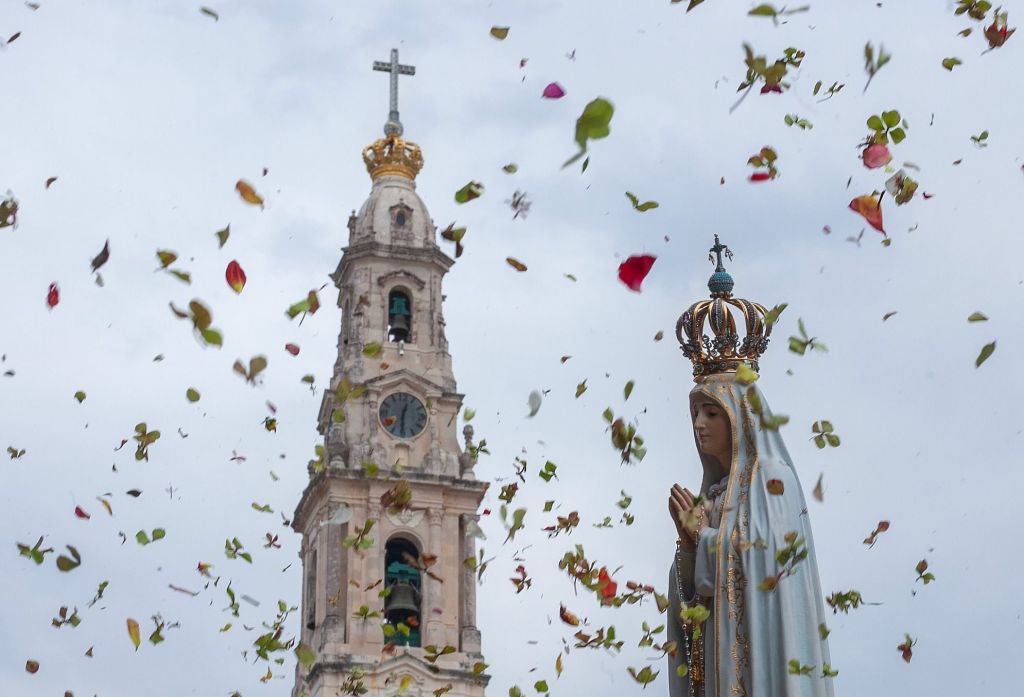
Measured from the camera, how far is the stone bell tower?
165 ft

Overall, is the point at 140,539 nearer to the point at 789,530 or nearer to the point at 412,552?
the point at 789,530

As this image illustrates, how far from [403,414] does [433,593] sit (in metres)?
5.46

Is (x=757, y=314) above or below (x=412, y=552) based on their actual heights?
below

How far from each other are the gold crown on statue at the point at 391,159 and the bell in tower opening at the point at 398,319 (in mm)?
4490

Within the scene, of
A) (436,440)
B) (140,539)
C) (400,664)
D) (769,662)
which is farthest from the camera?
(436,440)

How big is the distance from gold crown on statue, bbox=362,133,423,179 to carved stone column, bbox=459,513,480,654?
11.1 m

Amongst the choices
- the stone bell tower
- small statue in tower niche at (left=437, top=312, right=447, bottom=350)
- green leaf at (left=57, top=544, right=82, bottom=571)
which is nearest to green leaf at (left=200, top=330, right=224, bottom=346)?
green leaf at (left=57, top=544, right=82, bottom=571)

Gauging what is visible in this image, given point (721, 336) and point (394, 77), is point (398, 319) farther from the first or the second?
point (721, 336)

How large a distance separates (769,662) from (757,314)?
2.81 meters

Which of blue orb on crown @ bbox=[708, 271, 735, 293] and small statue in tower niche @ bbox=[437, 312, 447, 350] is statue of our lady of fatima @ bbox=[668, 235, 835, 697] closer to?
blue orb on crown @ bbox=[708, 271, 735, 293]

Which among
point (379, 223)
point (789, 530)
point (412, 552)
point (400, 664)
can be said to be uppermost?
point (379, 223)

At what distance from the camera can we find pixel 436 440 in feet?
176

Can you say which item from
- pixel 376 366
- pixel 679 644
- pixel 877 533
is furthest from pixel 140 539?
pixel 376 366

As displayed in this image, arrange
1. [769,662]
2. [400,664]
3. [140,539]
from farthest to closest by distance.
Answer: [400,664], [140,539], [769,662]
